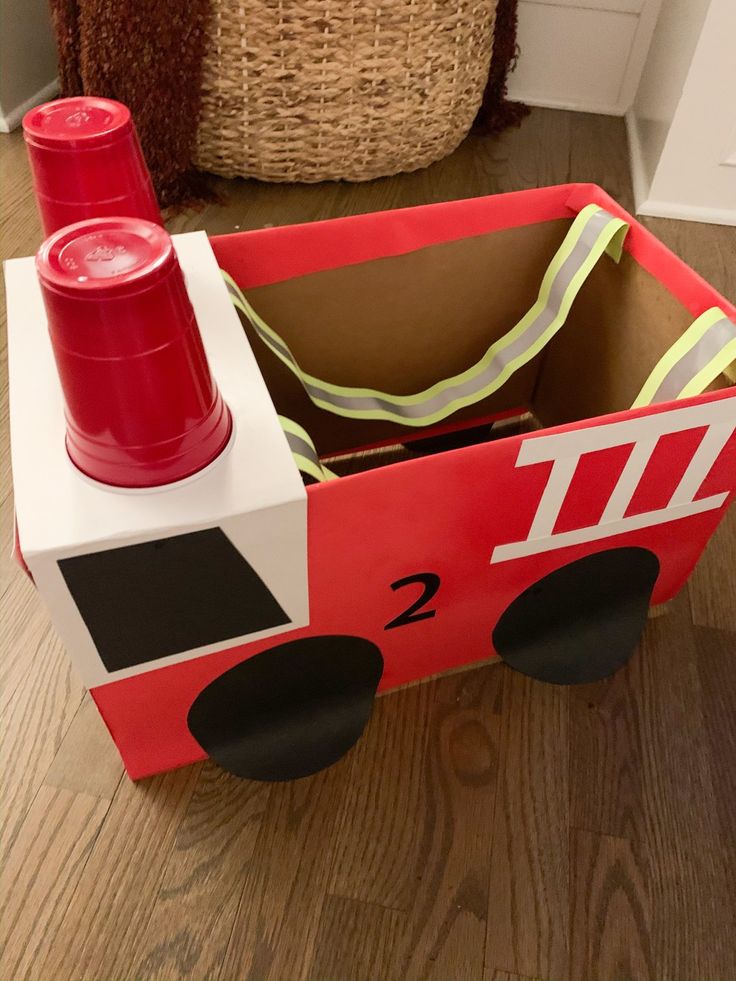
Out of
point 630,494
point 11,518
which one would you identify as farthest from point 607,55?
point 11,518

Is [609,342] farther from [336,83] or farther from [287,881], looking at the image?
[336,83]

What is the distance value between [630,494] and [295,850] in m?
0.42

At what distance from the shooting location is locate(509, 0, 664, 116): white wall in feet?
5.37

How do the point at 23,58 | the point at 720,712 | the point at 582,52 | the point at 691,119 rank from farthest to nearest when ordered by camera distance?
the point at 582,52 → the point at 23,58 → the point at 691,119 → the point at 720,712

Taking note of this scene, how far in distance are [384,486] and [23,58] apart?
156cm

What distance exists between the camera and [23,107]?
160cm

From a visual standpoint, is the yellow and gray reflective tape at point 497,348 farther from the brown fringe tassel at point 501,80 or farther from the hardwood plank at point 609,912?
the brown fringe tassel at point 501,80

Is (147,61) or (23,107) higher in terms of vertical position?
(147,61)

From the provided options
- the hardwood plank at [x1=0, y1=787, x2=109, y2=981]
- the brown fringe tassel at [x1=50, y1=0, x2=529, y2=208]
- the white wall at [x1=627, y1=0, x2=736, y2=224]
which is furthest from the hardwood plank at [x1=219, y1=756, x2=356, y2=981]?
the white wall at [x1=627, y1=0, x2=736, y2=224]

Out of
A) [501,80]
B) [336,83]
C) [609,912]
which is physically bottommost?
[609,912]

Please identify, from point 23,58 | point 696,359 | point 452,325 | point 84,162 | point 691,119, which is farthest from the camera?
point 23,58

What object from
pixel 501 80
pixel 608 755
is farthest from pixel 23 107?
pixel 608 755

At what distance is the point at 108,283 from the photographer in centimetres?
40

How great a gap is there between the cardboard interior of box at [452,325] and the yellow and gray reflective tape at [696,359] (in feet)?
0.14
